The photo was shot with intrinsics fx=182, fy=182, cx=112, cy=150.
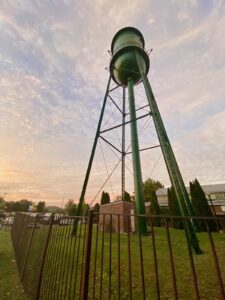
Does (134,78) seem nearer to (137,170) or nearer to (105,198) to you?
(137,170)

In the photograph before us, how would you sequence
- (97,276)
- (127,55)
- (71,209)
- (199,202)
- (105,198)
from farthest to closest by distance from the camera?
(71,209), (105,198), (199,202), (127,55), (97,276)

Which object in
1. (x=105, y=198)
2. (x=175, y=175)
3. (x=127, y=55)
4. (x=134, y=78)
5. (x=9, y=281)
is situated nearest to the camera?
(x=9, y=281)

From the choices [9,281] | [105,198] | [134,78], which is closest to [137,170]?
[134,78]

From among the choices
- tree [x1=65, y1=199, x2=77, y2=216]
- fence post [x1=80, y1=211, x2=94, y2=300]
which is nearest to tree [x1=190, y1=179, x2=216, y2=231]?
tree [x1=65, y1=199, x2=77, y2=216]

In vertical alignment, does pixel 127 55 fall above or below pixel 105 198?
above

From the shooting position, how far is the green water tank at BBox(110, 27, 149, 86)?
38.5 ft

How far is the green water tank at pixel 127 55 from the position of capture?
11734 millimetres

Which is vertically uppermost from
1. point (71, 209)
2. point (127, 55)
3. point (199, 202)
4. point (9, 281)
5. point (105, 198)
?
point (127, 55)

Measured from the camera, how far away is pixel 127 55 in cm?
1182

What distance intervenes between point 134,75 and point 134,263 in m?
11.2

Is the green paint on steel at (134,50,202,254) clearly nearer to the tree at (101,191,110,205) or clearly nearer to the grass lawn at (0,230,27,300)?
the grass lawn at (0,230,27,300)

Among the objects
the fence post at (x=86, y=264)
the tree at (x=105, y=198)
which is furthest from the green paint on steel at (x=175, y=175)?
the tree at (x=105, y=198)

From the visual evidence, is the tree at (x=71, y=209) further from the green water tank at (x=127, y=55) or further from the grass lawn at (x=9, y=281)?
the green water tank at (x=127, y=55)

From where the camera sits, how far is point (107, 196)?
23.3 metres
